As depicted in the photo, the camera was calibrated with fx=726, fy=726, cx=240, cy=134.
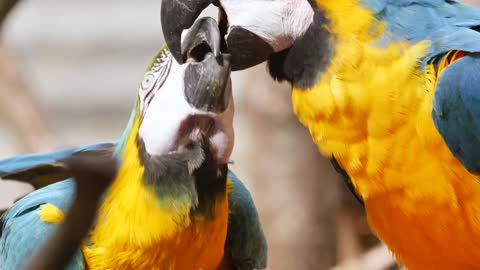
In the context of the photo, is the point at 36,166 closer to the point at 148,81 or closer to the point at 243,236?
the point at 148,81

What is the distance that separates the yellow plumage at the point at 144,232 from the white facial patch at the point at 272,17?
1.11 feet

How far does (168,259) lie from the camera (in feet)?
4.56

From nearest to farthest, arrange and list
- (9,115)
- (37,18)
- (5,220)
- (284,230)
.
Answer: (5,220) → (9,115) → (284,230) → (37,18)

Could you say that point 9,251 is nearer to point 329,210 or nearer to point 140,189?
point 140,189

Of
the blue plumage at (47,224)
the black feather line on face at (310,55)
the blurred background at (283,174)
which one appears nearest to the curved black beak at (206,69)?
the black feather line on face at (310,55)

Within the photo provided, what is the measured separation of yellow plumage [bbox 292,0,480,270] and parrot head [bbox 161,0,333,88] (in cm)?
3

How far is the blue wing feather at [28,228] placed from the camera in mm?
1425

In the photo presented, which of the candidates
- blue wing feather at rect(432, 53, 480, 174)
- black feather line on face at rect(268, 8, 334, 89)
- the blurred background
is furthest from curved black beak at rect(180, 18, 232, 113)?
the blurred background

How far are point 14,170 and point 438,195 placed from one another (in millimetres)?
930

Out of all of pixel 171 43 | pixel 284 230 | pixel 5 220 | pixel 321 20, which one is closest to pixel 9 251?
pixel 5 220

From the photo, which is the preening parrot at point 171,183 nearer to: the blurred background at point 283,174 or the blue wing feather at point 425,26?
the blue wing feather at point 425,26

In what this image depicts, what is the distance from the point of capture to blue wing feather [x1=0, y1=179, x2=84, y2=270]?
1.42 metres

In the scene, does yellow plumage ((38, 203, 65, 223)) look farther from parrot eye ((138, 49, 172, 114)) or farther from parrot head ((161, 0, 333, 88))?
parrot head ((161, 0, 333, 88))

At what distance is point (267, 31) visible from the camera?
4.62 ft
